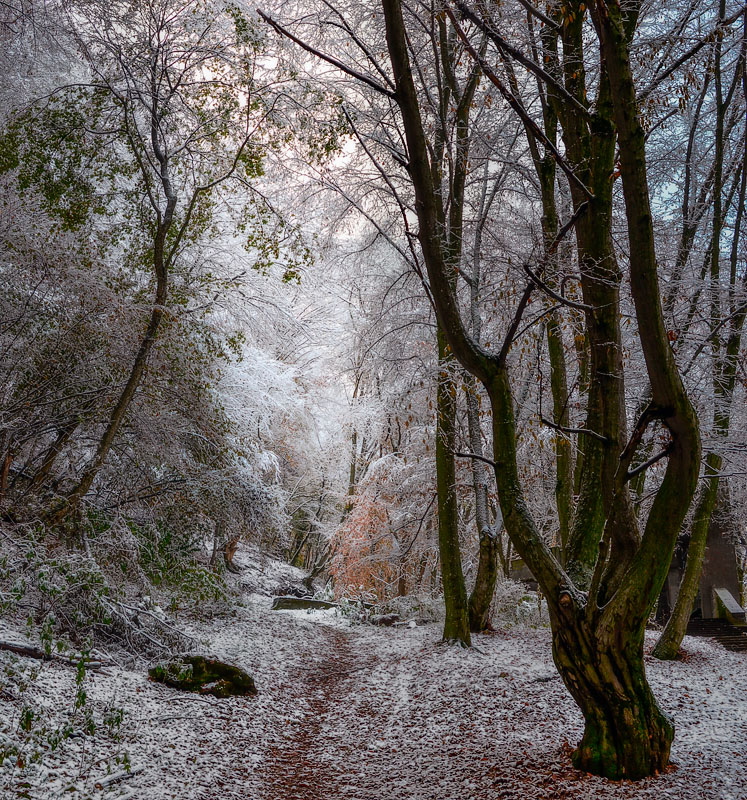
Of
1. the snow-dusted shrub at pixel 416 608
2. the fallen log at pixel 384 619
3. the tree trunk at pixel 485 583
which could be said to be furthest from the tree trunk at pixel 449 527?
the fallen log at pixel 384 619

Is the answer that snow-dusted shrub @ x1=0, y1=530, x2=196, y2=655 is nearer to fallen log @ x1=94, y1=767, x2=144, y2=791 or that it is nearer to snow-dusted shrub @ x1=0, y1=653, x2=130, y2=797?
snow-dusted shrub @ x1=0, y1=653, x2=130, y2=797

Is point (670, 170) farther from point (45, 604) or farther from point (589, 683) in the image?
point (45, 604)

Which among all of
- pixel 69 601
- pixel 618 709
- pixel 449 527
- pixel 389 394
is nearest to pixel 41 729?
pixel 69 601

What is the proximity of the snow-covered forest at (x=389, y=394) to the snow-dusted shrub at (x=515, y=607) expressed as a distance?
0.27m

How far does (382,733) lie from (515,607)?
624 cm

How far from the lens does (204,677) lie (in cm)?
541

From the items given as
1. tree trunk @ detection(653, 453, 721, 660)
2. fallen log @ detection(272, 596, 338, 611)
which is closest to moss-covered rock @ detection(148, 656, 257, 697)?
tree trunk @ detection(653, 453, 721, 660)

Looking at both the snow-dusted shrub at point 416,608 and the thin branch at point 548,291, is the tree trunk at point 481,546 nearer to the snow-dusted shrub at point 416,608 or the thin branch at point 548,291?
the snow-dusted shrub at point 416,608

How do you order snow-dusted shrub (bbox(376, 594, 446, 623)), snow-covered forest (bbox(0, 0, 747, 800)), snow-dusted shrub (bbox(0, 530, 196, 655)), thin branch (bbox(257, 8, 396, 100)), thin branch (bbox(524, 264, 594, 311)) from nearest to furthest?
thin branch (bbox(524, 264, 594, 311)), thin branch (bbox(257, 8, 396, 100)), snow-covered forest (bbox(0, 0, 747, 800)), snow-dusted shrub (bbox(0, 530, 196, 655)), snow-dusted shrub (bbox(376, 594, 446, 623))

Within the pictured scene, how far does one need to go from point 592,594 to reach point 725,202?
20.9 feet

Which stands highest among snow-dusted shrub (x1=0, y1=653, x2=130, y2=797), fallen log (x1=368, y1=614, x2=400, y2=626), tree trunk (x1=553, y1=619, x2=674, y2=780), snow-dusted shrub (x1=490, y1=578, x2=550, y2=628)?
tree trunk (x1=553, y1=619, x2=674, y2=780)

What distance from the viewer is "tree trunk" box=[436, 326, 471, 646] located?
766 centimetres

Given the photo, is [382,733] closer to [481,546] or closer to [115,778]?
[115,778]

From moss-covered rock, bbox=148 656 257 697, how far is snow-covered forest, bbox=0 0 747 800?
0.03 metres
